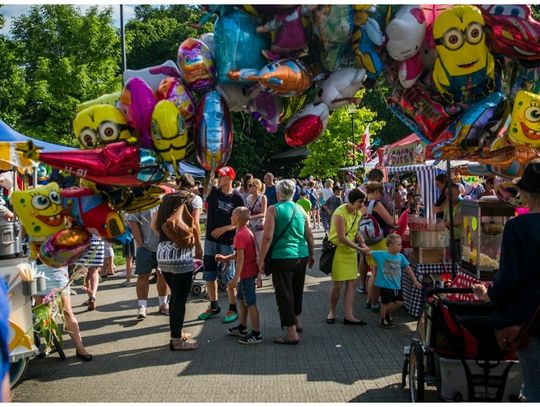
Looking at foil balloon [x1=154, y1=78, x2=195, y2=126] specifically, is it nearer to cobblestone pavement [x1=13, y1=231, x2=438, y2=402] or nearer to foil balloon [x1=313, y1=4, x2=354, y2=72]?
foil balloon [x1=313, y1=4, x2=354, y2=72]

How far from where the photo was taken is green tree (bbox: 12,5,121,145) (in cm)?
1708

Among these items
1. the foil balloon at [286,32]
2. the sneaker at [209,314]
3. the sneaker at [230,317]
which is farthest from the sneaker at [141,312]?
the foil balloon at [286,32]

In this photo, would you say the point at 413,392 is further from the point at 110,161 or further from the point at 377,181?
the point at 377,181

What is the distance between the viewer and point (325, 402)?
4625mm

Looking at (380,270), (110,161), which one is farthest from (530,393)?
(380,270)

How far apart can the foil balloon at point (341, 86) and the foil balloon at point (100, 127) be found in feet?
5.31

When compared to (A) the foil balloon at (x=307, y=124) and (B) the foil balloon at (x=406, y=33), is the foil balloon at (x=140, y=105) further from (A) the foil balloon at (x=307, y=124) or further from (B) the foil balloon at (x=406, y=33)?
(B) the foil balloon at (x=406, y=33)

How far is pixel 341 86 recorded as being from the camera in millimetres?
4750

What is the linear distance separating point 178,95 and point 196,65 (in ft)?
0.92

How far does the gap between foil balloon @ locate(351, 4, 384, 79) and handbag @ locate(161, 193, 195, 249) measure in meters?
2.33

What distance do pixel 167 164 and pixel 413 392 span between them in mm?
2648

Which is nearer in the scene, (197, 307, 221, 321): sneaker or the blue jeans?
the blue jeans

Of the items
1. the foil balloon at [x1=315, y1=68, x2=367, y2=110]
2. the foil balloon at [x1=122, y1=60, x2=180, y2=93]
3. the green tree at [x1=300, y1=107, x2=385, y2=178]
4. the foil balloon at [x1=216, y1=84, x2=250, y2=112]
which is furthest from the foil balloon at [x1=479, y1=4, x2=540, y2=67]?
the green tree at [x1=300, y1=107, x2=385, y2=178]

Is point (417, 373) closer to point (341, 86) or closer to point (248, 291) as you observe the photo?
point (341, 86)
